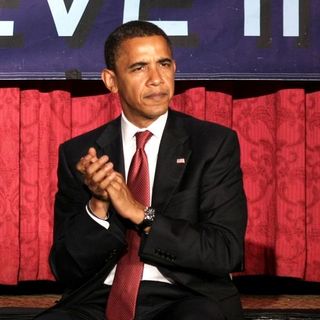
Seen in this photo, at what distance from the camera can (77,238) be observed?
1778 mm

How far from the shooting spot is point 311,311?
2.75m

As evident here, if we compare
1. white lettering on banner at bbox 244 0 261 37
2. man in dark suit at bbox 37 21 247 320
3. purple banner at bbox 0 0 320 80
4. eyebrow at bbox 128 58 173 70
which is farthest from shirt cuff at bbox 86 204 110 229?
white lettering on banner at bbox 244 0 261 37

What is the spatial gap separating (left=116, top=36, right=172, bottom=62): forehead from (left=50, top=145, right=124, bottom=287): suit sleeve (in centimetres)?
30

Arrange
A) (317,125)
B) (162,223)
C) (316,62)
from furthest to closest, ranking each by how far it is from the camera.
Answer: (317,125)
(316,62)
(162,223)

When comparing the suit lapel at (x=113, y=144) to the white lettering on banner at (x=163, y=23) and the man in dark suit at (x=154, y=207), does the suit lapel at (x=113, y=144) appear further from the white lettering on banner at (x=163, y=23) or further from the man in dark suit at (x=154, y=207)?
the white lettering on banner at (x=163, y=23)

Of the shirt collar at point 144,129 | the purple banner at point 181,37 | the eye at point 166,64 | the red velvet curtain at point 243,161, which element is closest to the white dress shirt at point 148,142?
the shirt collar at point 144,129

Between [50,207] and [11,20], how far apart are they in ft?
2.44

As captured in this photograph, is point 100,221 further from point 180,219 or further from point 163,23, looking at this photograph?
point 163,23

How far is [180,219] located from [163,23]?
1.33 metres

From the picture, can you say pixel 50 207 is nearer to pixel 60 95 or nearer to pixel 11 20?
pixel 60 95

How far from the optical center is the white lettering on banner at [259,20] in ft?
9.68

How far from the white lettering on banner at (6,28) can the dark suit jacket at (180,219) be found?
3.64ft

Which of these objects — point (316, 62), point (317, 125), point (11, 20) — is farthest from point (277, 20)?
point (11, 20)

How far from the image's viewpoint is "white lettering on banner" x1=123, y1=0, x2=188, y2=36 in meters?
2.94
